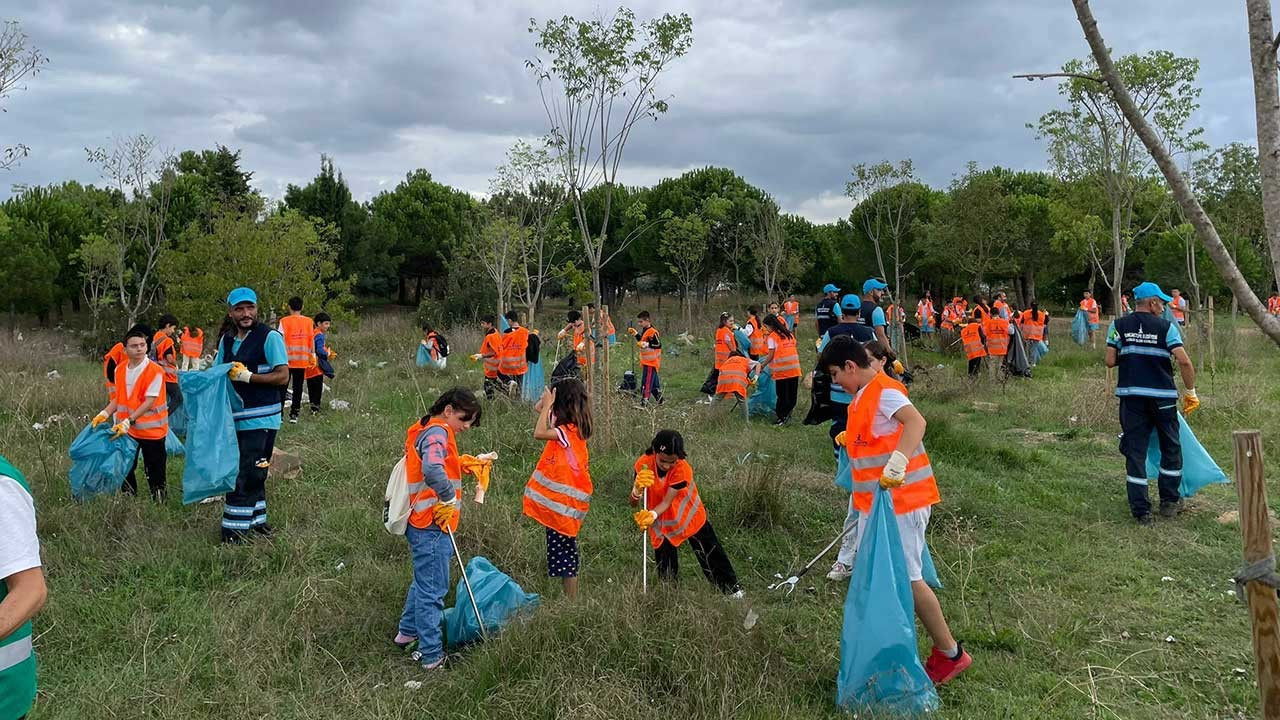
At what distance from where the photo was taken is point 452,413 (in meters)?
3.99

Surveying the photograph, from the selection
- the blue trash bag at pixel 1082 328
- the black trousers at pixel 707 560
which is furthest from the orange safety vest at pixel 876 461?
the blue trash bag at pixel 1082 328

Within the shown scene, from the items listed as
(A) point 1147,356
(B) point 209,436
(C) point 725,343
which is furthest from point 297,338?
(A) point 1147,356

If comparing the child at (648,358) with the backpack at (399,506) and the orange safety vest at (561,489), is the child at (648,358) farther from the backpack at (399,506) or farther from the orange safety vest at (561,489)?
the backpack at (399,506)

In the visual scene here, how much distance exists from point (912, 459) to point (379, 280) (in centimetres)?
3168

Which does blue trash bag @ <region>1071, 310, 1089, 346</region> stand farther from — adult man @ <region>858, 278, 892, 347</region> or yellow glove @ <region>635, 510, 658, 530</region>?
yellow glove @ <region>635, 510, 658, 530</region>

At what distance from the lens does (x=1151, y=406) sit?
574 centimetres

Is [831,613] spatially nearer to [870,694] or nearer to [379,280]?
[870,694]

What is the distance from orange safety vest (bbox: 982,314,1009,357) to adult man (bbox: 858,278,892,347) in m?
5.83

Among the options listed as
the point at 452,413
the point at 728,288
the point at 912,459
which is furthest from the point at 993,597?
the point at 728,288

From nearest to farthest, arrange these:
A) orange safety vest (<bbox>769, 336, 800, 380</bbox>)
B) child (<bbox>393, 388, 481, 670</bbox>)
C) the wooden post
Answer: the wooden post, child (<bbox>393, 388, 481, 670</bbox>), orange safety vest (<bbox>769, 336, 800, 380</bbox>)

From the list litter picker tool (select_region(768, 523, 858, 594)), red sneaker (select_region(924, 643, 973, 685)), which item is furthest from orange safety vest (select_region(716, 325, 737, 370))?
red sneaker (select_region(924, 643, 973, 685))

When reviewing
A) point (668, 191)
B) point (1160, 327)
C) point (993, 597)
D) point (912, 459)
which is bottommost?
point (993, 597)

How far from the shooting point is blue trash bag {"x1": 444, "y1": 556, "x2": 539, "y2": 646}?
3943 millimetres

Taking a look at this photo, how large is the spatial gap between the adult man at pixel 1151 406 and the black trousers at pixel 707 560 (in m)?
3.27
